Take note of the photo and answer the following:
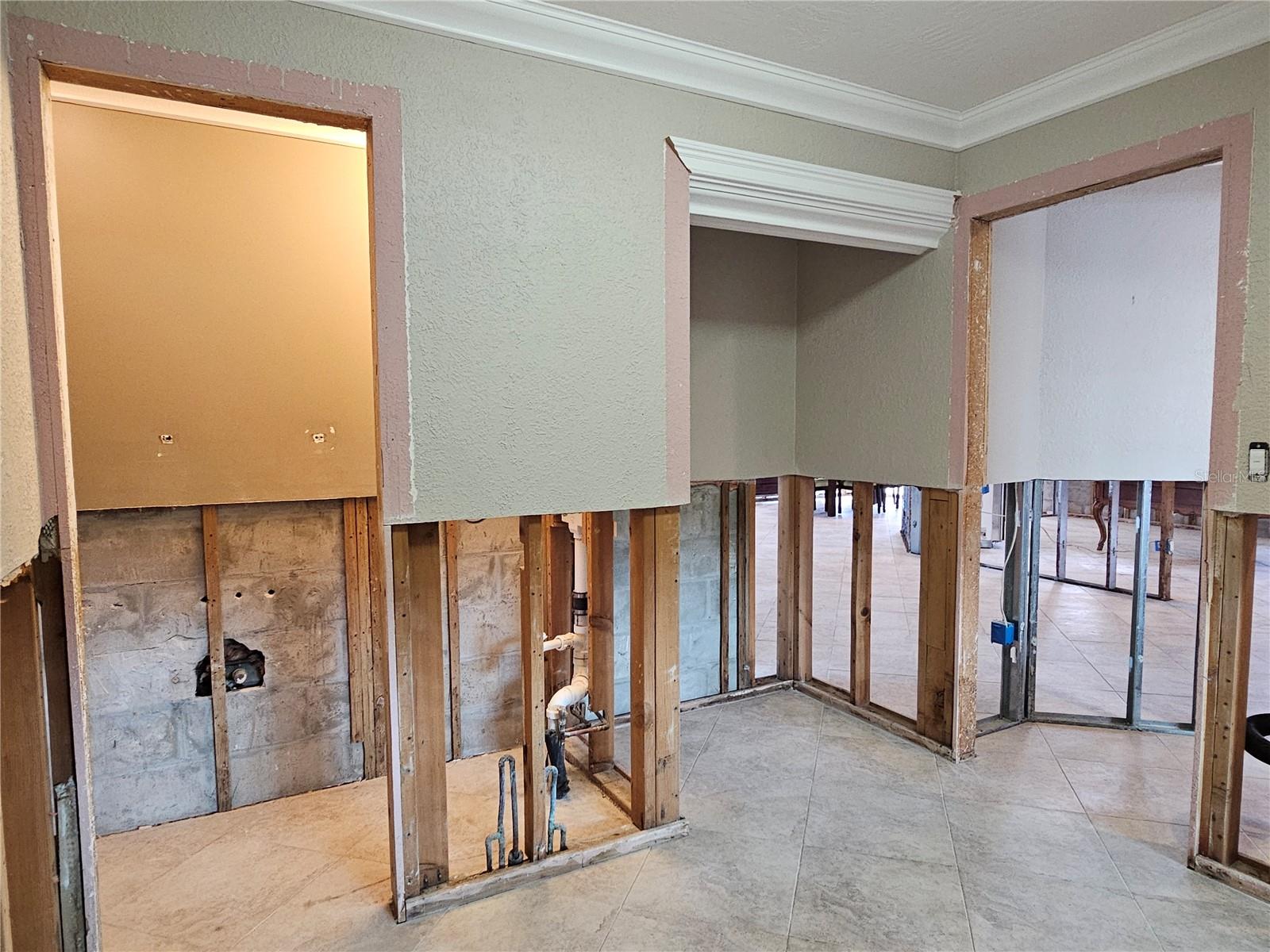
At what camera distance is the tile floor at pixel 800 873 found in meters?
2.10

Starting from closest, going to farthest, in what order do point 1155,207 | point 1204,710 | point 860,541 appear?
point 1204,710
point 1155,207
point 860,541

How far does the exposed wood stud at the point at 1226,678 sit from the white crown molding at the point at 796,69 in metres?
1.49

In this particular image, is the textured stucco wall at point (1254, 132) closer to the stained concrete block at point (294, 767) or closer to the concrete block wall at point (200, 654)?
the concrete block wall at point (200, 654)

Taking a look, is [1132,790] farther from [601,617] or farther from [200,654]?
[200,654]

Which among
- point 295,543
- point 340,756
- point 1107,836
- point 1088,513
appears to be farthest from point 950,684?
point 1088,513

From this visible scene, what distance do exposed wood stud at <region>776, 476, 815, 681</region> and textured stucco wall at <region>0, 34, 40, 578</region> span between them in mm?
3327

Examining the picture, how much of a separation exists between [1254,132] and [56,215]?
11.0ft

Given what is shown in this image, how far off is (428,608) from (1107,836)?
104 inches

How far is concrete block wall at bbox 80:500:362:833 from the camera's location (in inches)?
110

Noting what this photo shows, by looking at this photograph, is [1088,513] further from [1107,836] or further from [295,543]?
[295,543]

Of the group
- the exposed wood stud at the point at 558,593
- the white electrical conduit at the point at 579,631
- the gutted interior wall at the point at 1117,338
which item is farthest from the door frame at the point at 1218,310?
the exposed wood stud at the point at 558,593

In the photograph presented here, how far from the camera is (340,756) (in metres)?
3.20

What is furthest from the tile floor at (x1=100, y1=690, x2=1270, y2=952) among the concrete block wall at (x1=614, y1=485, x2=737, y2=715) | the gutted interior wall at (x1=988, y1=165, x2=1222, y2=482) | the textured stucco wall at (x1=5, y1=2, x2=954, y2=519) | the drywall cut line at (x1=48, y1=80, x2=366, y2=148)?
the drywall cut line at (x1=48, y1=80, x2=366, y2=148)

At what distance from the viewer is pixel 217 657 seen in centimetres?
293
